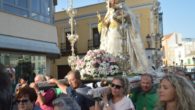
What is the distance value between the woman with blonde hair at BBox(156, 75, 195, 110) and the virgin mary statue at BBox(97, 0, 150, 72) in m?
7.89

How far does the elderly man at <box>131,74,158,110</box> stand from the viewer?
558 cm

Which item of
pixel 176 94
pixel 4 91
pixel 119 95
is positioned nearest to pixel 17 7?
pixel 119 95

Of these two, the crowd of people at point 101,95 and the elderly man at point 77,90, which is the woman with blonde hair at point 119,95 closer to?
the crowd of people at point 101,95

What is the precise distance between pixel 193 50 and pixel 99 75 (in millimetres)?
71279

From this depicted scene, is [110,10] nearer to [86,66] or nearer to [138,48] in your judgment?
[138,48]

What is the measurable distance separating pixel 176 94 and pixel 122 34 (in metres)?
8.30

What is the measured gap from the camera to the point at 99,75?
26.7 ft

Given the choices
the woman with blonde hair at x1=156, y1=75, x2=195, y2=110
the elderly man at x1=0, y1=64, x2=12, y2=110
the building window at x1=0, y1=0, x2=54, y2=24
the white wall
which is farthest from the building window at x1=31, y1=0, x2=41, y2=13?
the elderly man at x1=0, y1=64, x2=12, y2=110

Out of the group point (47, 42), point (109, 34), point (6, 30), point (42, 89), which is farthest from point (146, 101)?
point (47, 42)

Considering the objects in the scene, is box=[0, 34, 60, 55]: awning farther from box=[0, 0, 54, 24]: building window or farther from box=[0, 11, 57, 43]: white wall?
box=[0, 0, 54, 24]: building window

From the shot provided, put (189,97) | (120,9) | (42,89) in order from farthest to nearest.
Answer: (120,9) → (42,89) → (189,97)

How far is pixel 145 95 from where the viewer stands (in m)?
5.74

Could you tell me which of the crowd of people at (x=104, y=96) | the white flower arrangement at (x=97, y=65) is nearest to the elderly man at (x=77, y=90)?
the crowd of people at (x=104, y=96)

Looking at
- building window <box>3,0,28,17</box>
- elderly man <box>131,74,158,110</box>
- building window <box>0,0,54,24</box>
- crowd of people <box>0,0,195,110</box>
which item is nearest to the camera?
crowd of people <box>0,0,195,110</box>
